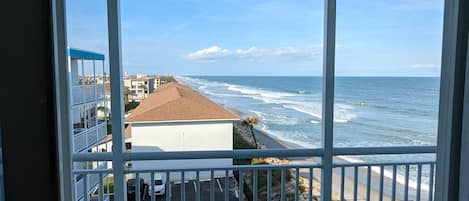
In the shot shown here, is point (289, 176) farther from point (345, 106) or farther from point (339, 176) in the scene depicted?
point (345, 106)

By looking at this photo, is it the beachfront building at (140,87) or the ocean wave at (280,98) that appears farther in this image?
the ocean wave at (280,98)

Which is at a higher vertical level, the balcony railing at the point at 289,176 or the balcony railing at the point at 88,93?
the balcony railing at the point at 88,93

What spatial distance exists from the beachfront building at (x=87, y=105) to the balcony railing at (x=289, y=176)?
0.78 feet

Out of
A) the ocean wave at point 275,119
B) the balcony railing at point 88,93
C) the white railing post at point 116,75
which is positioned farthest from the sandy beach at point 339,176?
the balcony railing at point 88,93

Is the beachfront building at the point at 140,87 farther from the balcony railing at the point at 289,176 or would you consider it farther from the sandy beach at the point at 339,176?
the sandy beach at the point at 339,176

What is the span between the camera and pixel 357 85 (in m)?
2.45

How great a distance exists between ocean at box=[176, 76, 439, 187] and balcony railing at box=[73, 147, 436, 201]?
101mm

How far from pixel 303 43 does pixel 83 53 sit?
147 cm

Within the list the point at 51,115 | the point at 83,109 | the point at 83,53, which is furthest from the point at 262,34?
the point at 51,115

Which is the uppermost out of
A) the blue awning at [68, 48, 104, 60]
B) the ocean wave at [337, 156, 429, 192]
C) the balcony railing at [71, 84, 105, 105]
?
the blue awning at [68, 48, 104, 60]

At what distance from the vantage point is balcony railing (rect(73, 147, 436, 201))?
A: 2.14m

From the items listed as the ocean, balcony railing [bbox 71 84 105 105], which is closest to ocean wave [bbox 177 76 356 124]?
the ocean

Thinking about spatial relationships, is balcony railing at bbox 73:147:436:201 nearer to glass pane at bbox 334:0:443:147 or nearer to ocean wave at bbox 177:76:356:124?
glass pane at bbox 334:0:443:147

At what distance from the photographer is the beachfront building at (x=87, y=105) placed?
2.03 metres
